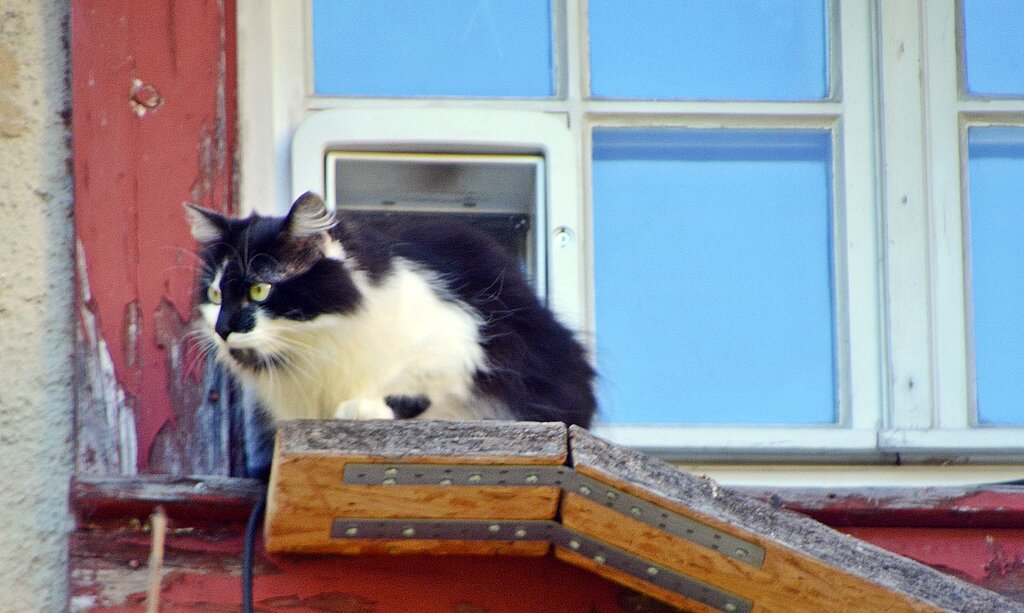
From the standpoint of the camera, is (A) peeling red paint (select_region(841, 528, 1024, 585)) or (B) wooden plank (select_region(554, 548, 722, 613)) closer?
(B) wooden plank (select_region(554, 548, 722, 613))

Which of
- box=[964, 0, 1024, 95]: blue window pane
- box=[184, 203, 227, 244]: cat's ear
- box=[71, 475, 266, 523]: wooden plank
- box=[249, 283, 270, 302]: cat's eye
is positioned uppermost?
box=[964, 0, 1024, 95]: blue window pane

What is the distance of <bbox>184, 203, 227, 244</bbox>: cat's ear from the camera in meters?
1.96

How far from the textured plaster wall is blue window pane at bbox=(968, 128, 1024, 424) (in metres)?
1.41

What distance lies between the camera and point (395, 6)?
8.47ft

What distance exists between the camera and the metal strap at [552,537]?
1.76 m

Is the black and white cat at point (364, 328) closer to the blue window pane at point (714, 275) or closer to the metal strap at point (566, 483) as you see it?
the metal strap at point (566, 483)

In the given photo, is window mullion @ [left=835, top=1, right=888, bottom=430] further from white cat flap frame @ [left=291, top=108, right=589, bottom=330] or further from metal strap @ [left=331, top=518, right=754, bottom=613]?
metal strap @ [left=331, top=518, right=754, bottom=613]

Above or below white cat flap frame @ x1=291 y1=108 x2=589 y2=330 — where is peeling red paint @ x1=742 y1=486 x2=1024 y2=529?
below

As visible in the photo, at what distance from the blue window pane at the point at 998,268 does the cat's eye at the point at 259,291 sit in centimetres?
119

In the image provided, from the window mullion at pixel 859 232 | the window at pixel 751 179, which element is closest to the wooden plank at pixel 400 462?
the window at pixel 751 179

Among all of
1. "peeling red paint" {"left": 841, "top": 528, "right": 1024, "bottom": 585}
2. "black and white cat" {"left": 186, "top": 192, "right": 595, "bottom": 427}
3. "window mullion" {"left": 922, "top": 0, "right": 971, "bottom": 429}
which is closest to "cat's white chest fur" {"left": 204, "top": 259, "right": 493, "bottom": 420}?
"black and white cat" {"left": 186, "top": 192, "right": 595, "bottom": 427}

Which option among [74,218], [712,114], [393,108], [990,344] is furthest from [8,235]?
[990,344]

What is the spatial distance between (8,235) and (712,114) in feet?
3.77

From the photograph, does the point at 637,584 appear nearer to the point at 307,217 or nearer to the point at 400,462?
the point at 400,462
